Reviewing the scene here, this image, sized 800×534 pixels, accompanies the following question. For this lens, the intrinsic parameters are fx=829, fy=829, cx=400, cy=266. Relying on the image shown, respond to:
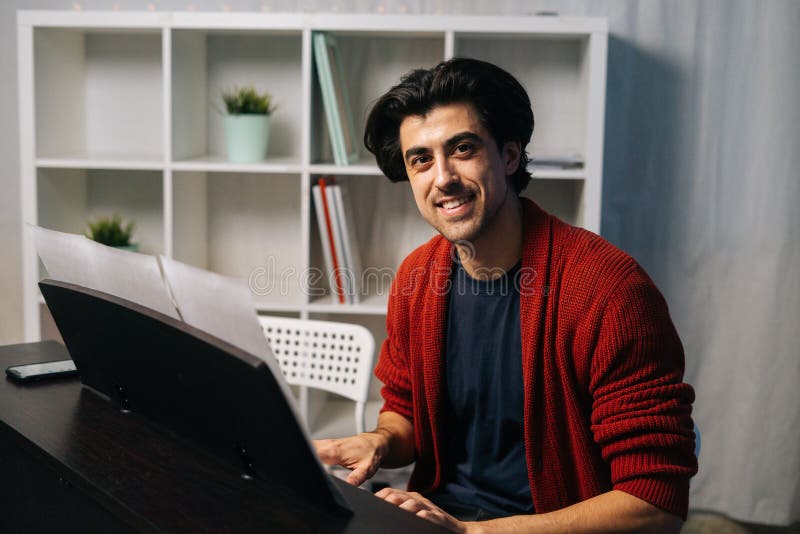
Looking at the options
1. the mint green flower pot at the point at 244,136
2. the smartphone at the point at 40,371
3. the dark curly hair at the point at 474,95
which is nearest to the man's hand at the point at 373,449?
the smartphone at the point at 40,371

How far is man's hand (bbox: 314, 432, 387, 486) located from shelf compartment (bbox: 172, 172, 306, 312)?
1.32m

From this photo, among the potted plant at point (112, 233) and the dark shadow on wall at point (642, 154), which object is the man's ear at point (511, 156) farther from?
the potted plant at point (112, 233)

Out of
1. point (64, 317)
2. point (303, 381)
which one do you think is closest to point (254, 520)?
point (64, 317)

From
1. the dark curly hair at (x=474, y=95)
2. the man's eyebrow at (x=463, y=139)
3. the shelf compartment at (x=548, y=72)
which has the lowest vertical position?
the man's eyebrow at (x=463, y=139)

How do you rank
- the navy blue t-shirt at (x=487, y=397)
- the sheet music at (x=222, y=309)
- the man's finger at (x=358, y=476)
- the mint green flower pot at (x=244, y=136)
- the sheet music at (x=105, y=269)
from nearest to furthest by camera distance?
the sheet music at (x=222, y=309), the sheet music at (x=105, y=269), the man's finger at (x=358, y=476), the navy blue t-shirt at (x=487, y=397), the mint green flower pot at (x=244, y=136)

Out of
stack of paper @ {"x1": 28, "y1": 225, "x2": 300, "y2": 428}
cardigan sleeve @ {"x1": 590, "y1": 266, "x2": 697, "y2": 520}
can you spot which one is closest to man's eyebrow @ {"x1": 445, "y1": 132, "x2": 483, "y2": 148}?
cardigan sleeve @ {"x1": 590, "y1": 266, "x2": 697, "y2": 520}

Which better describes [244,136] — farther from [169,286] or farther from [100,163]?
[169,286]

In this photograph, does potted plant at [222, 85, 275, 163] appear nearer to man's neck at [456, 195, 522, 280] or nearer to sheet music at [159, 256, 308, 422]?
man's neck at [456, 195, 522, 280]

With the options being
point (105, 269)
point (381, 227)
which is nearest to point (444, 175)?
point (105, 269)

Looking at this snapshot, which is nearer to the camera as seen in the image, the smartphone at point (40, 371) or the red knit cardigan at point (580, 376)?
the red knit cardigan at point (580, 376)

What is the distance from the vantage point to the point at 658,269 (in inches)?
105

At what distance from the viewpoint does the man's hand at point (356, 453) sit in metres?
1.34

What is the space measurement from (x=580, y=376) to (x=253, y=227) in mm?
1634

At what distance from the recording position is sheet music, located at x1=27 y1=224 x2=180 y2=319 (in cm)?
99
